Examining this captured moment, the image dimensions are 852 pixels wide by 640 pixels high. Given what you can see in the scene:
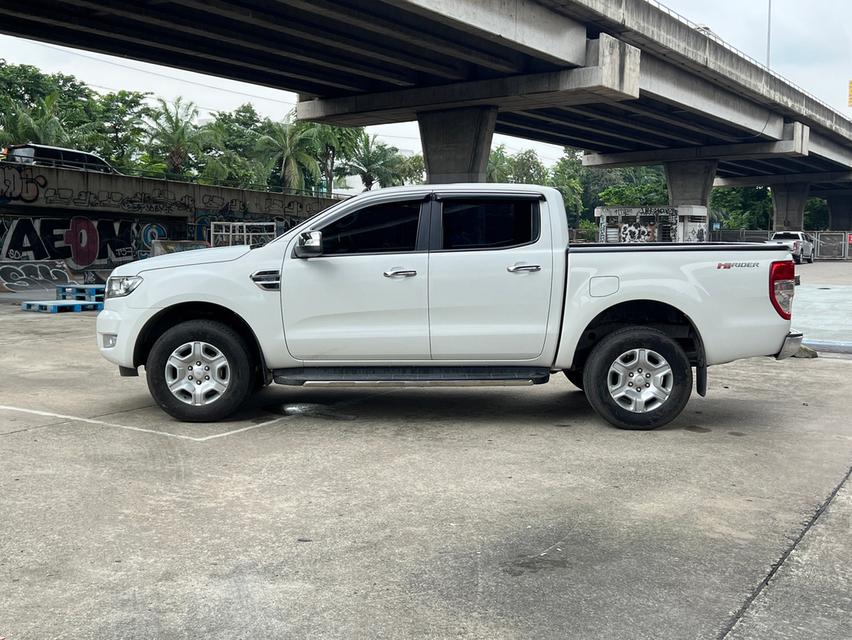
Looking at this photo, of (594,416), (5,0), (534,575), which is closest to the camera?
(534,575)

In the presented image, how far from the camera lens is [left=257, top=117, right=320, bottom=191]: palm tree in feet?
197

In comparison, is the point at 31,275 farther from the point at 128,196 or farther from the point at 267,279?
the point at 267,279

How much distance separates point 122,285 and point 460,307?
2810mm

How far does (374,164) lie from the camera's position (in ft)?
224

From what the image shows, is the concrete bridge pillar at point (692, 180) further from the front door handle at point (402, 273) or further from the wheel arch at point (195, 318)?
the wheel arch at point (195, 318)

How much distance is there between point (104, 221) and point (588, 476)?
2804 cm

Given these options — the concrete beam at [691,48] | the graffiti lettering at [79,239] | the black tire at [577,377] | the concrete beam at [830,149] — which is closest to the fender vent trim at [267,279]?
the black tire at [577,377]

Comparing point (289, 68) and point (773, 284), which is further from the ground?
point (289, 68)

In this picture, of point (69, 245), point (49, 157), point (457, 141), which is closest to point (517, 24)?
point (457, 141)

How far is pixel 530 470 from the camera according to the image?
560 centimetres

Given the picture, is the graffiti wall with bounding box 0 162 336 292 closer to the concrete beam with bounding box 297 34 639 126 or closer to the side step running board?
the concrete beam with bounding box 297 34 639 126

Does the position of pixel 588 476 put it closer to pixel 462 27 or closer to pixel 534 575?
pixel 534 575

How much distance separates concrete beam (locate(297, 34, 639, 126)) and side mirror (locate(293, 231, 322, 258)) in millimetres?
22554

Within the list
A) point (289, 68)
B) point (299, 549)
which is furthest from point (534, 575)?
point (289, 68)
